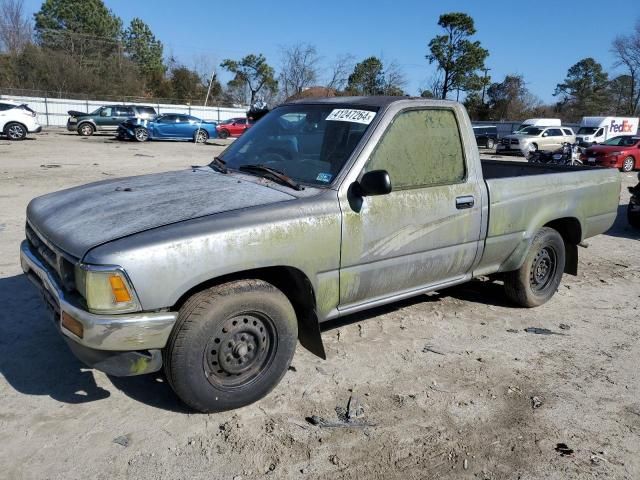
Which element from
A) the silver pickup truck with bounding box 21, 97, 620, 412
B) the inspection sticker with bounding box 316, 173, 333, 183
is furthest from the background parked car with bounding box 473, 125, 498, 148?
the inspection sticker with bounding box 316, 173, 333, 183

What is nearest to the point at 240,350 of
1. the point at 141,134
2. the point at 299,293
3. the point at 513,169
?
the point at 299,293

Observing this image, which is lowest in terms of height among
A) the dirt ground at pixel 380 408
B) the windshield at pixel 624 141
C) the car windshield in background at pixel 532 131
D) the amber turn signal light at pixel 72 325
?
the dirt ground at pixel 380 408

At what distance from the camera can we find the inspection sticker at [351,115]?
3662 mm

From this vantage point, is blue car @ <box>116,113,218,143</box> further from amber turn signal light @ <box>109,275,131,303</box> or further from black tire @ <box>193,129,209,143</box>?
amber turn signal light @ <box>109,275,131,303</box>

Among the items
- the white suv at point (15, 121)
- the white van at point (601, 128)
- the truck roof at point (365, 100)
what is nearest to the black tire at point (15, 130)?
the white suv at point (15, 121)

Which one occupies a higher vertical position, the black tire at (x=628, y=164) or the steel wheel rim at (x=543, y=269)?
the black tire at (x=628, y=164)

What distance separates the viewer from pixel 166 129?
87.9ft

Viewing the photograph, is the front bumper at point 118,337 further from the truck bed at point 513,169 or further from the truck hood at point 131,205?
the truck bed at point 513,169

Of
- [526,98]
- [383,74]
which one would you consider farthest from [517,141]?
[526,98]

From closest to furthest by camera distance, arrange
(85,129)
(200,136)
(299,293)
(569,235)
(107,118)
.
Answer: (299,293) < (569,235) < (200,136) < (107,118) < (85,129)

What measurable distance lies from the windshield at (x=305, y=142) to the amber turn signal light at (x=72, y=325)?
162cm

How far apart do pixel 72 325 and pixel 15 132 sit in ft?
78.7

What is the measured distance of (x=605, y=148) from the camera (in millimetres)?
20266

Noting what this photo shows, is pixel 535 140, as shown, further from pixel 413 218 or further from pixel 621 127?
pixel 413 218
